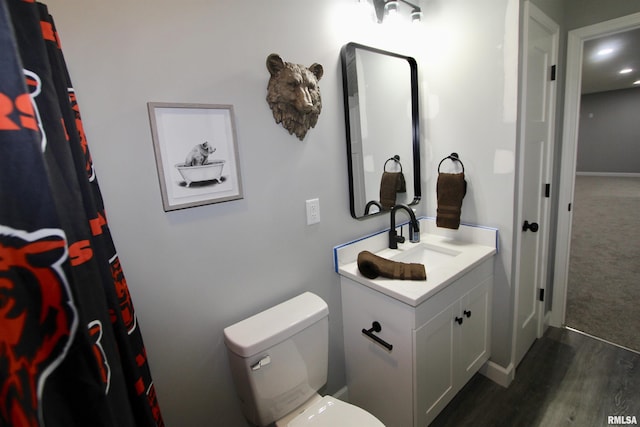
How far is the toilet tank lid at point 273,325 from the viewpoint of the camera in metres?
1.11

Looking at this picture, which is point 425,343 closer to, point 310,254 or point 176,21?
point 310,254

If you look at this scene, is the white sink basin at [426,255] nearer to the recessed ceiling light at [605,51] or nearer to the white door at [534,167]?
the white door at [534,167]

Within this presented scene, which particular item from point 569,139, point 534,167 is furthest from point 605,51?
point 534,167

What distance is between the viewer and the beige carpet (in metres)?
2.27

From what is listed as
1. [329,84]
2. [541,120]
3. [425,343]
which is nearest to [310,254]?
[425,343]

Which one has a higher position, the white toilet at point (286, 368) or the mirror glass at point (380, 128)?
the mirror glass at point (380, 128)

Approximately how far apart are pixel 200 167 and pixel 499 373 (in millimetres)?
2122

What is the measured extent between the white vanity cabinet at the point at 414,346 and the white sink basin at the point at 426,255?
0.20 m

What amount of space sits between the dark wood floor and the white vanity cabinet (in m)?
0.23

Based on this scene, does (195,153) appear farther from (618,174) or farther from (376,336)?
(618,174)

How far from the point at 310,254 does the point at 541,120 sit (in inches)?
66.5

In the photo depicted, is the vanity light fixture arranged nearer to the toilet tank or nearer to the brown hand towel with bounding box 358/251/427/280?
the brown hand towel with bounding box 358/251/427/280

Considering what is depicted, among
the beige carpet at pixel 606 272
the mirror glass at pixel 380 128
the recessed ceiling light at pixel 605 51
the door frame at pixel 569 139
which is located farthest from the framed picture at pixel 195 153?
the recessed ceiling light at pixel 605 51

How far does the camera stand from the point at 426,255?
6.07ft
